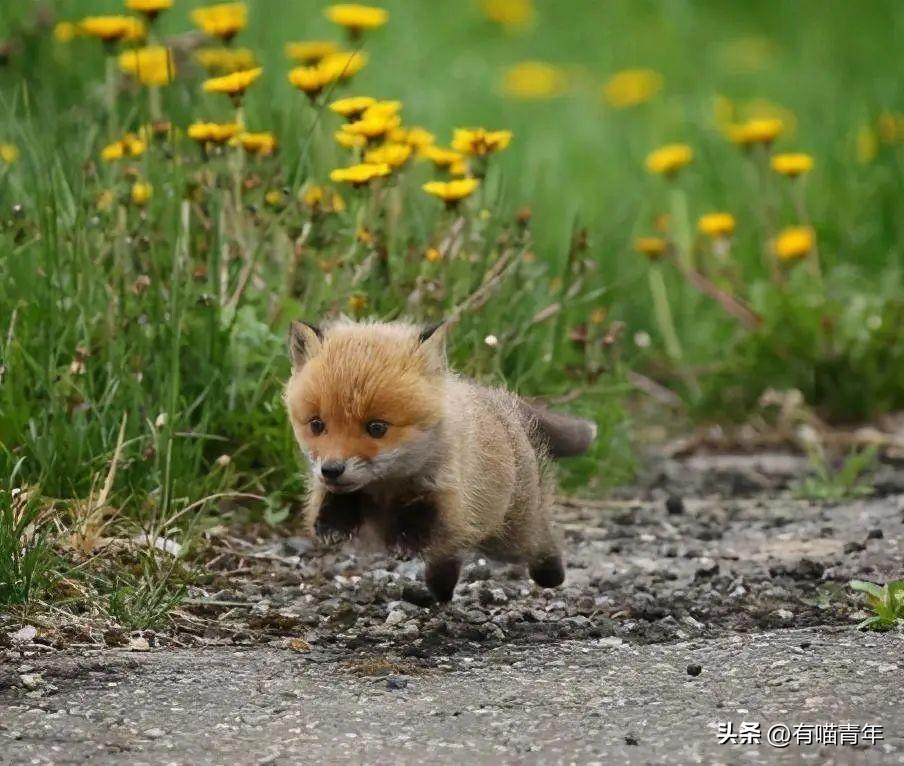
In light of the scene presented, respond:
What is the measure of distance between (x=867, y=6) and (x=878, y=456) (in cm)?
681

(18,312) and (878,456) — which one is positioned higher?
(18,312)

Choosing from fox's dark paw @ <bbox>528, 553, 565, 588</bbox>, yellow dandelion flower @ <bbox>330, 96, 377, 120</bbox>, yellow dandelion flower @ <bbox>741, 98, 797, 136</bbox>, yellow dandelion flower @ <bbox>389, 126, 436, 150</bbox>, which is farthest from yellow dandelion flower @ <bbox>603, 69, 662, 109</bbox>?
fox's dark paw @ <bbox>528, 553, 565, 588</bbox>

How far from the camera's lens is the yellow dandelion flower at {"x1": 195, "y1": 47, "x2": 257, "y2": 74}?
21.5 feet

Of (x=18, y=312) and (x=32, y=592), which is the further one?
(x=18, y=312)

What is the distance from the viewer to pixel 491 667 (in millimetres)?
4398

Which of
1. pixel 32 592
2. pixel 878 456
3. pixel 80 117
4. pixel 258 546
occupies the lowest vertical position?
pixel 878 456

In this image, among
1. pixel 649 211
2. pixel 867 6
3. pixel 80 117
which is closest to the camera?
pixel 80 117

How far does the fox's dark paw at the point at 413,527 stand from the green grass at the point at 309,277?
2.23ft

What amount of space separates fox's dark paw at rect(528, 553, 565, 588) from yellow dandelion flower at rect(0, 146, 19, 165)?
2244 millimetres

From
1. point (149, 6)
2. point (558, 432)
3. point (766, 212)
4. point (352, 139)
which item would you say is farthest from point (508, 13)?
point (558, 432)

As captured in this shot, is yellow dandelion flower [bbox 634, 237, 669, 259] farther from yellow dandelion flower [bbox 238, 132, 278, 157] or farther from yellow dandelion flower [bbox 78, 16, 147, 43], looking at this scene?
yellow dandelion flower [bbox 78, 16, 147, 43]

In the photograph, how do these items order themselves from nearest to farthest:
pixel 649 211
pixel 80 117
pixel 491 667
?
pixel 491 667, pixel 80 117, pixel 649 211

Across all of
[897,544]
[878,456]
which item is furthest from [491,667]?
[878,456]

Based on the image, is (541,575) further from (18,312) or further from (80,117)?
(80,117)
